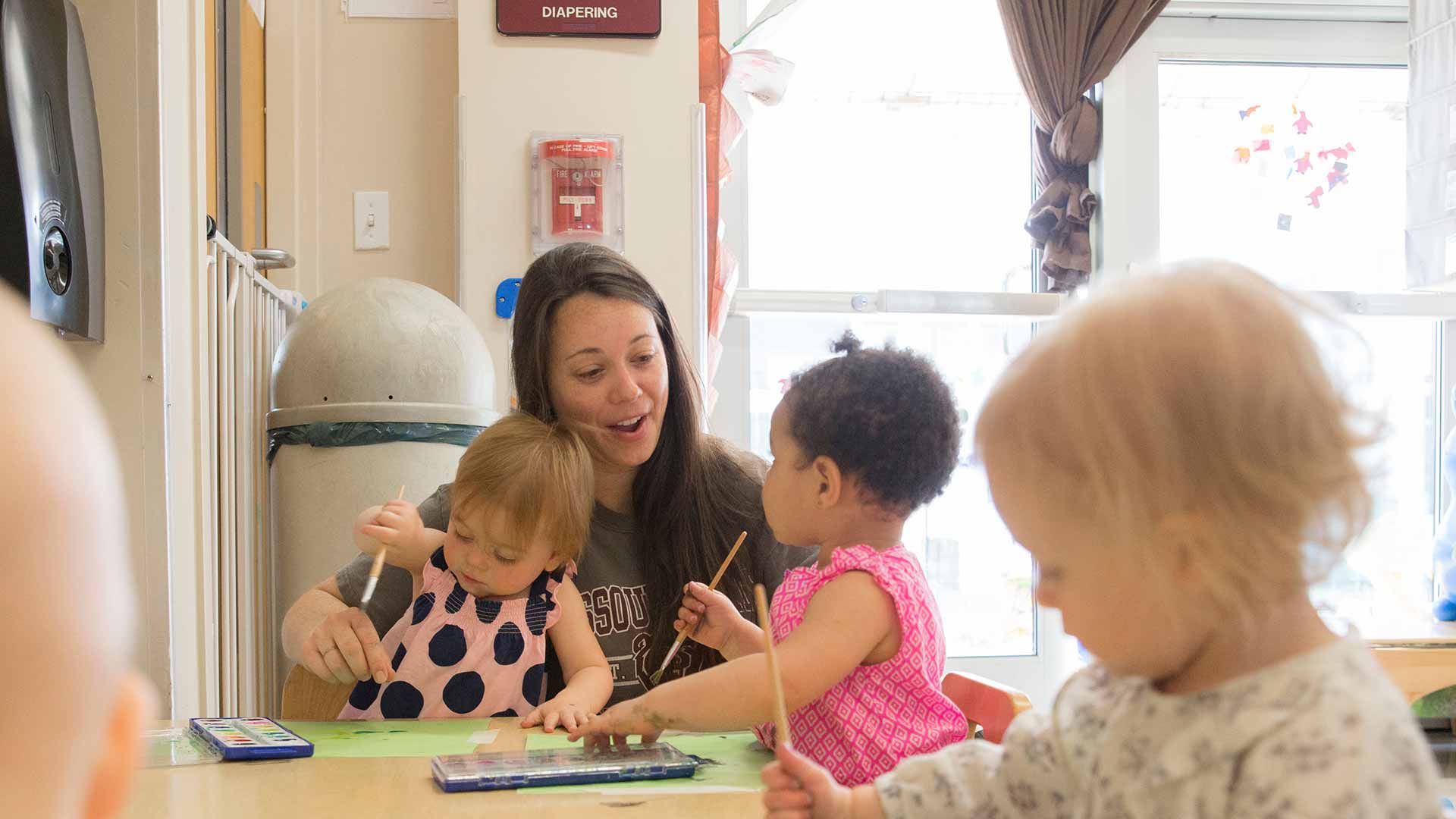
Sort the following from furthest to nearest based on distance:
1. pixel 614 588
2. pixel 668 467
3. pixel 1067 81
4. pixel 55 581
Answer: pixel 1067 81 < pixel 668 467 < pixel 614 588 < pixel 55 581

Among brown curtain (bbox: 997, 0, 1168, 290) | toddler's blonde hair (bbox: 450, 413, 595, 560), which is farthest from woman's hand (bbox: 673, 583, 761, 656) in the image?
brown curtain (bbox: 997, 0, 1168, 290)

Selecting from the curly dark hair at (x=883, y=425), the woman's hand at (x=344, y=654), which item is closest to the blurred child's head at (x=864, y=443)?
the curly dark hair at (x=883, y=425)

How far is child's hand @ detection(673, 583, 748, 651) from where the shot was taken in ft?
4.23

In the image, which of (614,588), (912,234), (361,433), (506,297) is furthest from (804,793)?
(912,234)

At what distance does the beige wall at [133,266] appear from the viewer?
150 centimetres

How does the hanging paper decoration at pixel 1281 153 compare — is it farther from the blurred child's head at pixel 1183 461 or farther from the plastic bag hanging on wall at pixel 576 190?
the blurred child's head at pixel 1183 461

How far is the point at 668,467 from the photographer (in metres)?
1.67

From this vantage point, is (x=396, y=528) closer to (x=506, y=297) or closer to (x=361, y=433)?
(x=361, y=433)

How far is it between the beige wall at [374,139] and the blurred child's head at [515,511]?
57.4 inches

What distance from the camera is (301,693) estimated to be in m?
1.36

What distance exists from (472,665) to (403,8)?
191cm

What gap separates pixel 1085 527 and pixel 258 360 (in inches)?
81.7

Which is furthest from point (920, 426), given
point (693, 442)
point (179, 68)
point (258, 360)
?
point (258, 360)

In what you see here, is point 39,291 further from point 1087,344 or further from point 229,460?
point 1087,344
